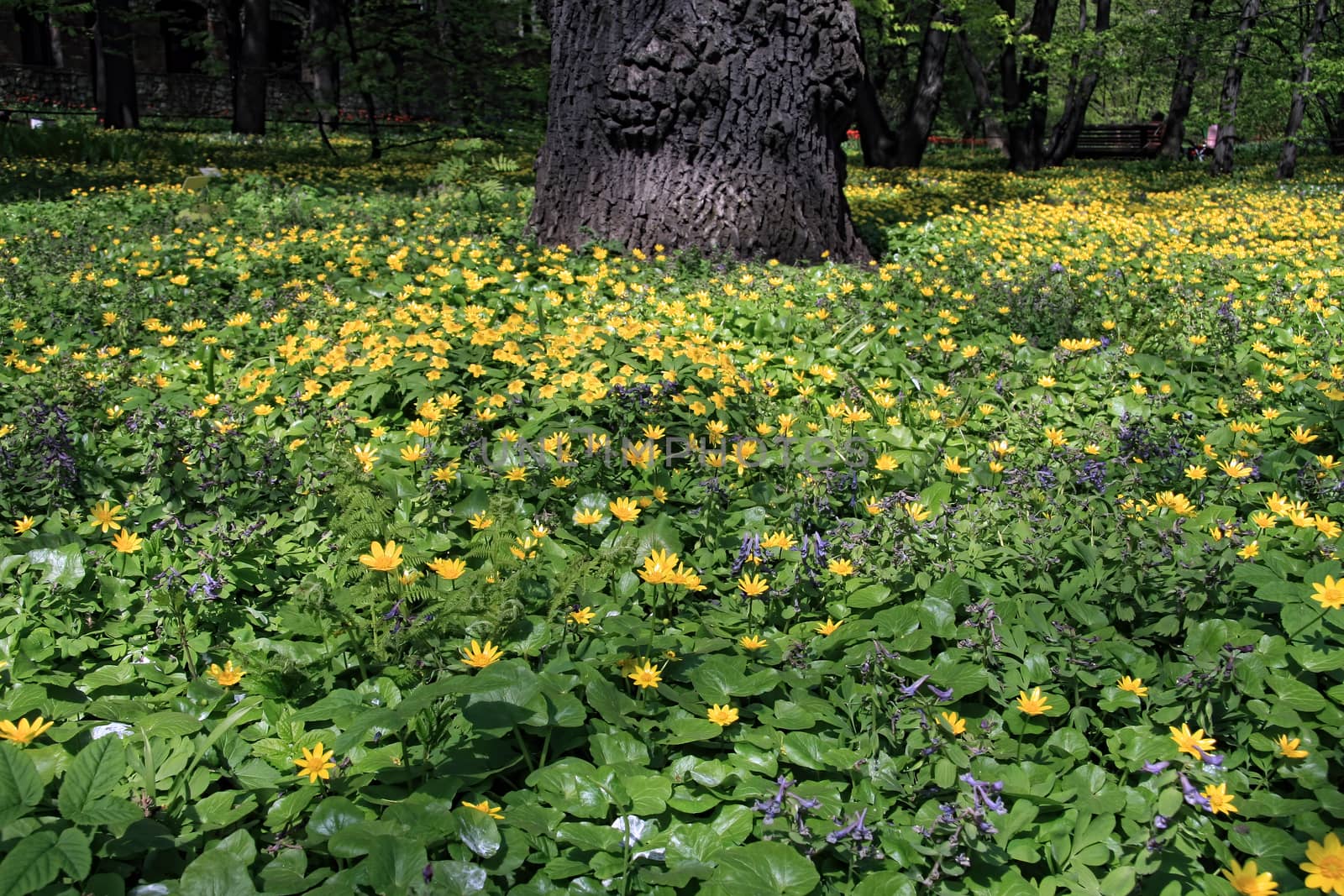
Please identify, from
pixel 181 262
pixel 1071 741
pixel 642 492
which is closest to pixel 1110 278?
pixel 642 492

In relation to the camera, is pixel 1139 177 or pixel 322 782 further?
pixel 1139 177

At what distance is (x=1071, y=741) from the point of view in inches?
77.6

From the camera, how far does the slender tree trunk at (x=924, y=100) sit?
50.4ft

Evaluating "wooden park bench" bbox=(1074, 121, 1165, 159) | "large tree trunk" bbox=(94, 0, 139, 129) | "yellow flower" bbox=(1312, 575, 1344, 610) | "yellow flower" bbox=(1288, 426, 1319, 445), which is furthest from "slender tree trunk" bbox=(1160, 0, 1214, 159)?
"large tree trunk" bbox=(94, 0, 139, 129)

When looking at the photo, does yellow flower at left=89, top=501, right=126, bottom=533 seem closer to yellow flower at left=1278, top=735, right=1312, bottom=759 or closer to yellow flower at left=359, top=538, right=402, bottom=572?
yellow flower at left=359, top=538, right=402, bottom=572

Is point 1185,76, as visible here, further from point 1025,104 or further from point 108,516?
point 108,516

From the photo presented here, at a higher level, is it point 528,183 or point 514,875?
point 528,183

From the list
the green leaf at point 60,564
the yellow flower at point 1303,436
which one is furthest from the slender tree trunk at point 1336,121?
the green leaf at point 60,564

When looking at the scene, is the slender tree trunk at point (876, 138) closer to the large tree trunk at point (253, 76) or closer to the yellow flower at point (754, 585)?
the large tree trunk at point (253, 76)

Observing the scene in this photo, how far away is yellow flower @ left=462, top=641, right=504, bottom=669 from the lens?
183cm

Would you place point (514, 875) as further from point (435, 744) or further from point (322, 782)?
point (322, 782)

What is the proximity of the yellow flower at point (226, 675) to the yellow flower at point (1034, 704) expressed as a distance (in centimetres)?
168

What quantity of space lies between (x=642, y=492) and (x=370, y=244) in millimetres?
4029

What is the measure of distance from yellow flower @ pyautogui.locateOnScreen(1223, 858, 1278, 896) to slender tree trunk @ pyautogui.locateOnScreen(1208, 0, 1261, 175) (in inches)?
574
